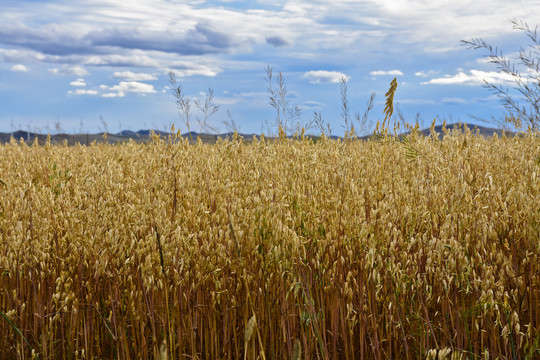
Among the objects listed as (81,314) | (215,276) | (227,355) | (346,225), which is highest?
(346,225)

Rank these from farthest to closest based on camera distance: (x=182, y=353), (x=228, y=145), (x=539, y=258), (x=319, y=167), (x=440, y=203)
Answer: (x=228, y=145) → (x=319, y=167) → (x=440, y=203) → (x=539, y=258) → (x=182, y=353)

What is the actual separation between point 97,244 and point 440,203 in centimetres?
213

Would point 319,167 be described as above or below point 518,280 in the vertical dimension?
above

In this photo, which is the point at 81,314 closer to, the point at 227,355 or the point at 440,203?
the point at 227,355

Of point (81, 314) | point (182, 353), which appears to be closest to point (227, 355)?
point (182, 353)

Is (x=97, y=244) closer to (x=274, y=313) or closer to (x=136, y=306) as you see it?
(x=136, y=306)

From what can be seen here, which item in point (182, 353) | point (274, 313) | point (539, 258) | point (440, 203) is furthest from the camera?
point (440, 203)

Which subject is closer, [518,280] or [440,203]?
[518,280]

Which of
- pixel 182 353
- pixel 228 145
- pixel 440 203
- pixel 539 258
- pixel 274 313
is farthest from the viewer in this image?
pixel 228 145

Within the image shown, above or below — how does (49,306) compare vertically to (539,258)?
below

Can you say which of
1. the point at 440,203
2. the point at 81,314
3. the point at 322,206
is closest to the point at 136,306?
the point at 81,314

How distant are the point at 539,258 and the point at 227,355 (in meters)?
1.66

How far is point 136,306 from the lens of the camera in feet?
7.52

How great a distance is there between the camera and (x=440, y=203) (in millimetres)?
3090
